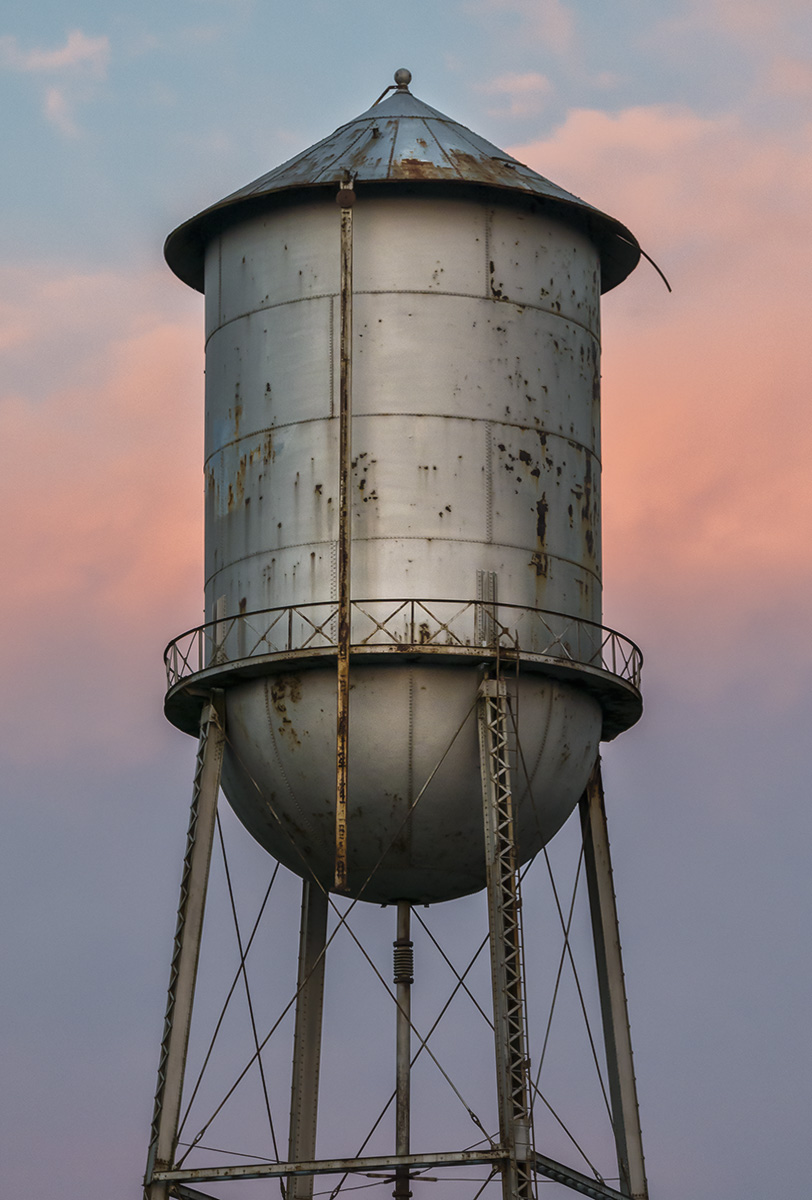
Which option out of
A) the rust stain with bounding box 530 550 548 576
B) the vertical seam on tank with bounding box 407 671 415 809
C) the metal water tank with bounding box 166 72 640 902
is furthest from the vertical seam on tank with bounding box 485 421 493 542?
the vertical seam on tank with bounding box 407 671 415 809

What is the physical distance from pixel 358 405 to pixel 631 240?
17.7 ft

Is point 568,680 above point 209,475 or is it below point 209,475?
below

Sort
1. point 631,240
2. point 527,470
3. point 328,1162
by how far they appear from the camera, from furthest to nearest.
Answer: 1. point 631,240
2. point 527,470
3. point 328,1162

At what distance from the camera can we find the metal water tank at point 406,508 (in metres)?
34.1

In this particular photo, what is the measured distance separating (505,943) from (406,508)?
5.51m

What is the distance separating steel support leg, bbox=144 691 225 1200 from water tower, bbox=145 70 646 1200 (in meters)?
0.04

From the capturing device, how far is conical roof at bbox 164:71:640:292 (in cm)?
3531

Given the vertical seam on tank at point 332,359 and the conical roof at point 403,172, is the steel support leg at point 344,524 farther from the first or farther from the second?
the conical roof at point 403,172

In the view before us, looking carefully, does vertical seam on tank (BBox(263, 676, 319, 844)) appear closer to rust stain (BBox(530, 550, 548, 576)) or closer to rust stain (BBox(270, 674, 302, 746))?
rust stain (BBox(270, 674, 302, 746))

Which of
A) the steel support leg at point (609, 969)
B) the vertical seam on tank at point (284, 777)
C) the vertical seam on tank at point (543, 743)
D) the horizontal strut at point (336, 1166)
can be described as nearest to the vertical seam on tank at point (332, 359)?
→ the vertical seam on tank at point (284, 777)

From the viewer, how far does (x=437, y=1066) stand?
114 ft

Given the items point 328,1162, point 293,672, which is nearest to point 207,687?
point 293,672

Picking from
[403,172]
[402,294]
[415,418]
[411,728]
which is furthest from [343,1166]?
[403,172]

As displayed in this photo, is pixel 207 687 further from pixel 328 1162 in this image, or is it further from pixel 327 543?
pixel 328 1162
